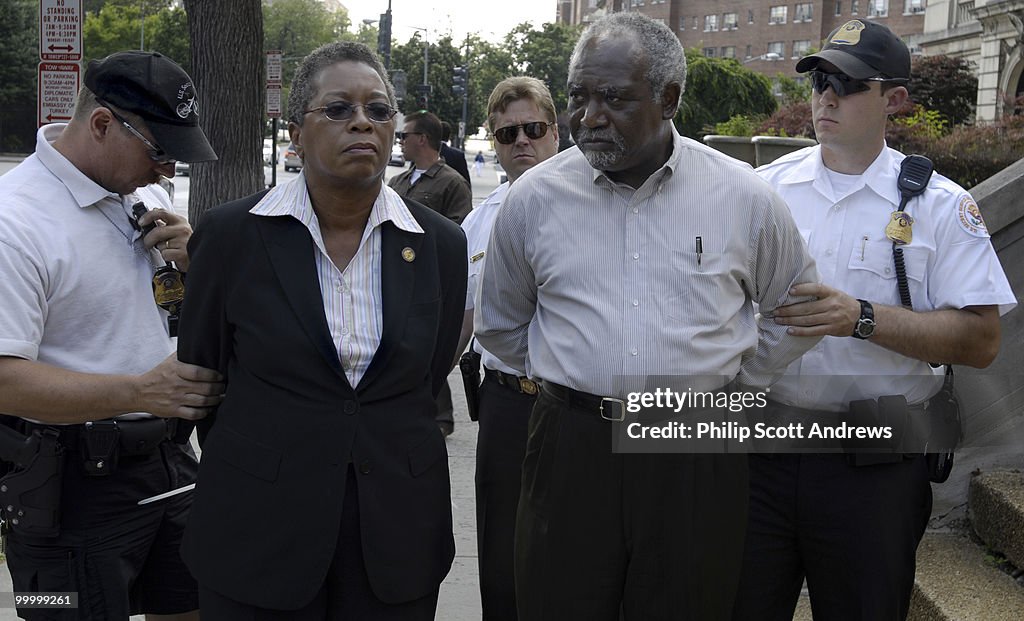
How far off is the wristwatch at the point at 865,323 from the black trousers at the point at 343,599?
1.48 metres

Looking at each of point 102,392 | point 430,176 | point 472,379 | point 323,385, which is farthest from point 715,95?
point 323,385

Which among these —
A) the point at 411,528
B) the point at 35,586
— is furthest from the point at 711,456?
the point at 35,586

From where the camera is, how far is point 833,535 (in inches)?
127

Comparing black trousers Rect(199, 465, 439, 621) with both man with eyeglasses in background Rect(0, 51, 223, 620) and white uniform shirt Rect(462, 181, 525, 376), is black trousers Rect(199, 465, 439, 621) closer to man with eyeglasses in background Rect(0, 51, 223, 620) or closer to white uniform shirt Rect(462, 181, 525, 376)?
man with eyeglasses in background Rect(0, 51, 223, 620)

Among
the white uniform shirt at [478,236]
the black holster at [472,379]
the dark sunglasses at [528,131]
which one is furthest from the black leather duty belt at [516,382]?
the dark sunglasses at [528,131]

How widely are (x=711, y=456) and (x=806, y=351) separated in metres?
0.58

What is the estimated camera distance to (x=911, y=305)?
327cm

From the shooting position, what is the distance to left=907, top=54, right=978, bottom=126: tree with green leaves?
33656 millimetres

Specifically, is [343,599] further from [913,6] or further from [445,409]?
[913,6]

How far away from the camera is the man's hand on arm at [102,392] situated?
9.25 feet

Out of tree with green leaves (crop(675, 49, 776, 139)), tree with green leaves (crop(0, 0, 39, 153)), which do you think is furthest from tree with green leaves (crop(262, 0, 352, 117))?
tree with green leaves (crop(675, 49, 776, 139))

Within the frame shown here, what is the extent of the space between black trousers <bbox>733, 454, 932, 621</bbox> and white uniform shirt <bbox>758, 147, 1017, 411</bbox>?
0.73 feet

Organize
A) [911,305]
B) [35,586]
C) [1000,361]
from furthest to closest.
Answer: [1000,361] < [911,305] < [35,586]

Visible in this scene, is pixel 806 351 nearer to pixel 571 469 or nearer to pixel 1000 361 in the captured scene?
pixel 571 469
